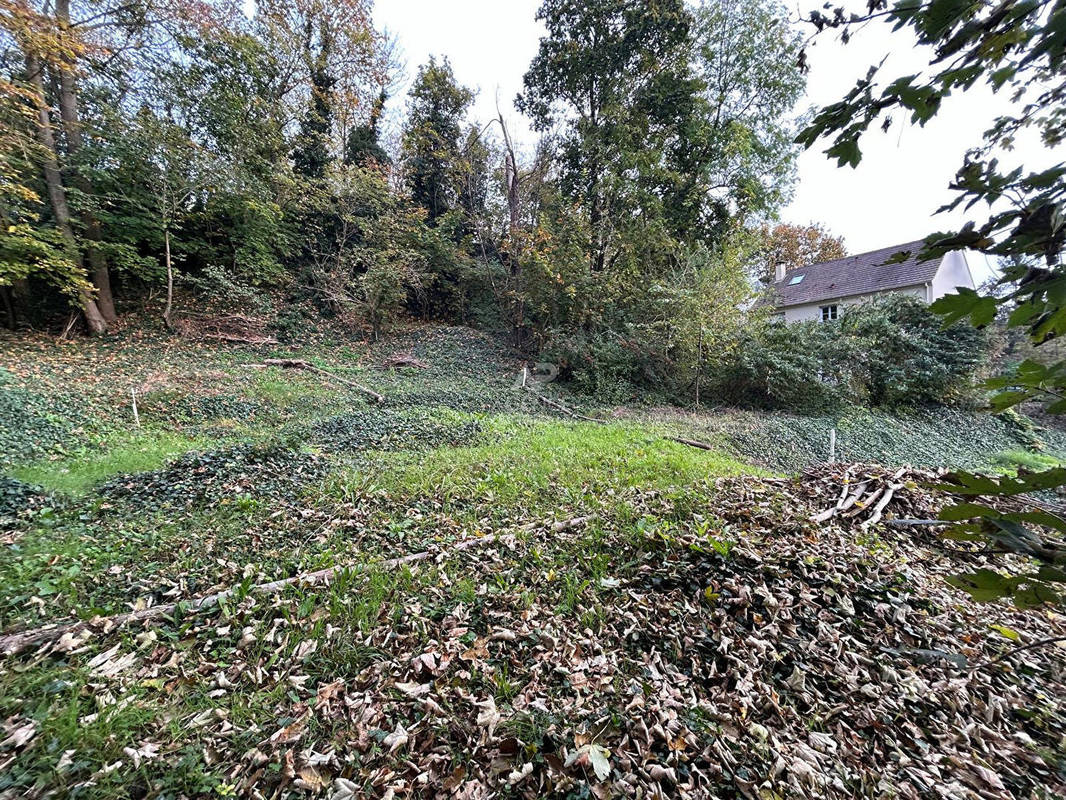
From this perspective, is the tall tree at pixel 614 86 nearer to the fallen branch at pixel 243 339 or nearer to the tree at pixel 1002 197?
the fallen branch at pixel 243 339

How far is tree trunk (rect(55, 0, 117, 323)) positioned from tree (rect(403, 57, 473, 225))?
8.37 metres

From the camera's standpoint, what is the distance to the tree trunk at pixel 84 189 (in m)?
9.79

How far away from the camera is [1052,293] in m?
0.90

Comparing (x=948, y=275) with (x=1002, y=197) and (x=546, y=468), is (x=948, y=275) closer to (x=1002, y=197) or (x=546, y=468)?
(x=546, y=468)

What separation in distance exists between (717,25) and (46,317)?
19765 mm

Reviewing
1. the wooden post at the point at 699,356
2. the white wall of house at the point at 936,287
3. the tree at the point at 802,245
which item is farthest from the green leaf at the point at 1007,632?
the tree at the point at 802,245

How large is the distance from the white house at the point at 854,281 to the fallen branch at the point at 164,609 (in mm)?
16018

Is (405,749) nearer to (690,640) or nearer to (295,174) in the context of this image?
(690,640)

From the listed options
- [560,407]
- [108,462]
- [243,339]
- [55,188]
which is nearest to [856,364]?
[560,407]

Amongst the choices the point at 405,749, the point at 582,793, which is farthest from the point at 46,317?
the point at 582,793

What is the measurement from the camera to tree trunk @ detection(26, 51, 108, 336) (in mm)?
8844

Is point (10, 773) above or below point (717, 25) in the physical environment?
below

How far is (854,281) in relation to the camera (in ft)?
63.2

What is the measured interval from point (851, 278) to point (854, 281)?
0.32m
